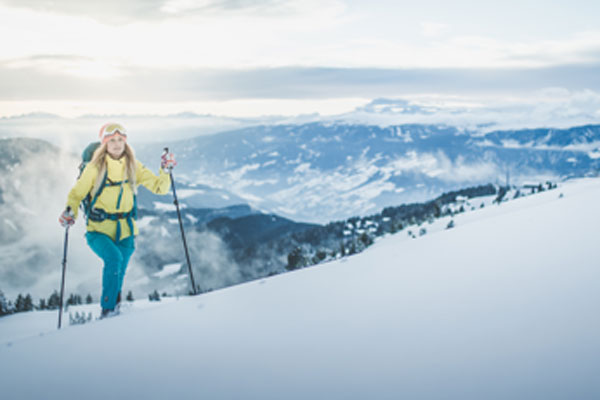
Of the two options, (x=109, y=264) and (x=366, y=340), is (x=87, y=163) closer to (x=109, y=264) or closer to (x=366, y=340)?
(x=109, y=264)

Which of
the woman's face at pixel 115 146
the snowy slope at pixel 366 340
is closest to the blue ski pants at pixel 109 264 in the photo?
the woman's face at pixel 115 146

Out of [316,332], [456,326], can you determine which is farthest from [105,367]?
[456,326]

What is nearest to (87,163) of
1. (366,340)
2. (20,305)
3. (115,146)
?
(115,146)

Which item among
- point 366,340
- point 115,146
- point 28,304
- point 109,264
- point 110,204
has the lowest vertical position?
point 28,304

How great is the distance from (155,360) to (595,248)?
4117 mm

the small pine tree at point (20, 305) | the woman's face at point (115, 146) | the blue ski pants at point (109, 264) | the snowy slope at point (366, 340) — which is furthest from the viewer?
the small pine tree at point (20, 305)

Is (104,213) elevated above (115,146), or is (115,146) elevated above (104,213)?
(115,146)

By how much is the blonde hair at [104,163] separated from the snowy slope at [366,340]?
8.12 ft

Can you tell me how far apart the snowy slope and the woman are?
6.63ft

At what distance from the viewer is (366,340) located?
3.07 m

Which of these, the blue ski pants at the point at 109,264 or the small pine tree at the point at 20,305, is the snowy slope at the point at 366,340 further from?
the small pine tree at the point at 20,305

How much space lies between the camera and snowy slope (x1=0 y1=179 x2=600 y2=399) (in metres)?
2.49

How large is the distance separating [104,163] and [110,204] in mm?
572

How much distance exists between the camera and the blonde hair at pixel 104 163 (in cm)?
628
